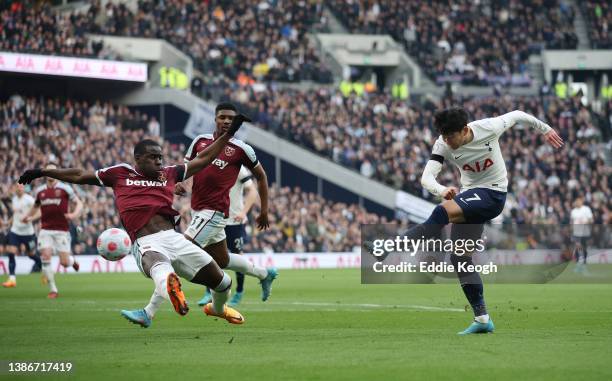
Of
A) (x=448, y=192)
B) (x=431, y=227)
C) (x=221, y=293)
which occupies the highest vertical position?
(x=448, y=192)

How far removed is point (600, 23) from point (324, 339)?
52329 mm

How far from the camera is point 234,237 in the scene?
18.0m

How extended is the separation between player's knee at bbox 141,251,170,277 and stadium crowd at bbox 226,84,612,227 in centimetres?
3245

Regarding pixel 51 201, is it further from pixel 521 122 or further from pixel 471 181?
pixel 521 122

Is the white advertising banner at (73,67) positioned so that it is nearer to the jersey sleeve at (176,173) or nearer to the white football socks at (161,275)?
the jersey sleeve at (176,173)

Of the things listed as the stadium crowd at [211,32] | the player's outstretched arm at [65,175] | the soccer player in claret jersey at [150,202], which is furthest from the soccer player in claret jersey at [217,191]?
the stadium crowd at [211,32]

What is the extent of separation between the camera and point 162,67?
48.8 meters

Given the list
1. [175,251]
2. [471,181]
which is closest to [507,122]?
[471,181]

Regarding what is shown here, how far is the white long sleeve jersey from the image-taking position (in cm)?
1187

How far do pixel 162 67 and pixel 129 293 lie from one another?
28486mm

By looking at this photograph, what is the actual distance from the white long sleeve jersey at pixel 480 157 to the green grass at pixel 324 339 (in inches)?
64.1

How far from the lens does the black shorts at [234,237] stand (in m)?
17.9

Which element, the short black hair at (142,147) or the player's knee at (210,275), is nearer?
the short black hair at (142,147)

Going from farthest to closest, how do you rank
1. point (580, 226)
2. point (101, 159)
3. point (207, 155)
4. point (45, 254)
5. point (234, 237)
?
point (101, 159) < point (580, 226) < point (45, 254) < point (234, 237) < point (207, 155)
